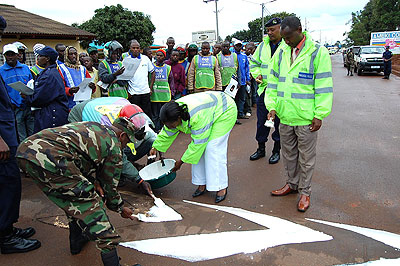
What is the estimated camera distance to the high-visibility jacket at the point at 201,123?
10.6 feet

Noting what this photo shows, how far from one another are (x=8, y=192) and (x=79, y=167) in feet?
3.20

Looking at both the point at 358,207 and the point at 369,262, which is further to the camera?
the point at 358,207

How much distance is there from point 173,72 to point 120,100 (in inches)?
136

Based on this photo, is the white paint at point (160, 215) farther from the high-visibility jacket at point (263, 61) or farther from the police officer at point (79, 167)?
the high-visibility jacket at point (263, 61)

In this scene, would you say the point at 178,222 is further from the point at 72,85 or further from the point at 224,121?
the point at 72,85

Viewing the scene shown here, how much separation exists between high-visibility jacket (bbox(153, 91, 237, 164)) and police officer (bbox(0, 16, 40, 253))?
1.44 metres

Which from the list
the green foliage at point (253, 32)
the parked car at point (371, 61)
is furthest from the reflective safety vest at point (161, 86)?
the green foliage at point (253, 32)

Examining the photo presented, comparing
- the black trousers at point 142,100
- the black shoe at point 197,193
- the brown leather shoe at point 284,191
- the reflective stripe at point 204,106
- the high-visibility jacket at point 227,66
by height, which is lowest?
the black shoe at point 197,193

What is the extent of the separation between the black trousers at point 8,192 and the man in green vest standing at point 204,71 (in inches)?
186

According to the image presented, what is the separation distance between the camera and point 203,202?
12.1ft

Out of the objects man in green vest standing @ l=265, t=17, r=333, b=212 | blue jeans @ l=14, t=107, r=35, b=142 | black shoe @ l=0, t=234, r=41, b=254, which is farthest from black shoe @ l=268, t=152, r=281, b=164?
blue jeans @ l=14, t=107, r=35, b=142

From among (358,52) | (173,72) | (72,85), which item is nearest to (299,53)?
(72,85)

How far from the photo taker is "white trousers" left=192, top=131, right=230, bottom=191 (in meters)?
3.49

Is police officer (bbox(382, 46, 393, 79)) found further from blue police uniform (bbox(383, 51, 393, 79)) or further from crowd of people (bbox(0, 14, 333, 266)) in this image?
crowd of people (bbox(0, 14, 333, 266))
